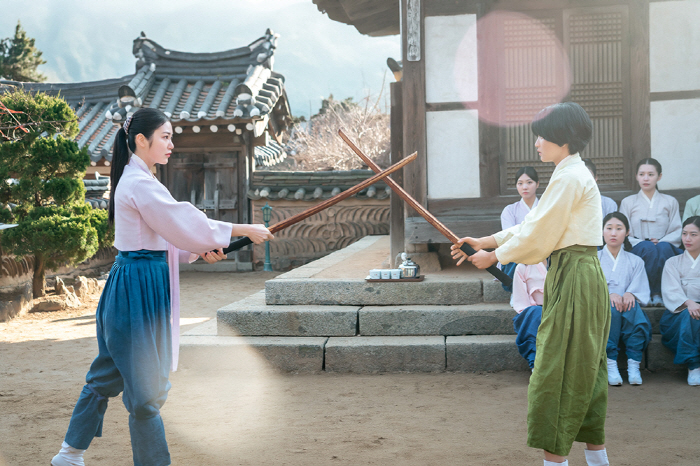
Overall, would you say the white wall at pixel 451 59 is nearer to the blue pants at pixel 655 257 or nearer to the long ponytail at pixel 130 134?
the blue pants at pixel 655 257

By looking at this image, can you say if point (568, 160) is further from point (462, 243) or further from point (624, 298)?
point (624, 298)

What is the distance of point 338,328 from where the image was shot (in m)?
5.07

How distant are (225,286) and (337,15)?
5.02 meters

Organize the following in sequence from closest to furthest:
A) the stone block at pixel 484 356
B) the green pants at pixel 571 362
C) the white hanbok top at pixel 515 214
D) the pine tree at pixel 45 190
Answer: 1. the green pants at pixel 571 362
2. the stone block at pixel 484 356
3. the white hanbok top at pixel 515 214
4. the pine tree at pixel 45 190

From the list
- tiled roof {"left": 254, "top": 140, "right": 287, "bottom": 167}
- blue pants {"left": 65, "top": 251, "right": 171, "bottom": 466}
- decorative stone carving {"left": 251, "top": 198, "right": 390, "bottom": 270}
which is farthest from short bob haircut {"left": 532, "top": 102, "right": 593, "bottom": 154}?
tiled roof {"left": 254, "top": 140, "right": 287, "bottom": 167}

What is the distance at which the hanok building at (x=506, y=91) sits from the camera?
231 inches

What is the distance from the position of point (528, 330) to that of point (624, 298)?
32.6 inches

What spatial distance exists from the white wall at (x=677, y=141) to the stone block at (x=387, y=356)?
3.04 m

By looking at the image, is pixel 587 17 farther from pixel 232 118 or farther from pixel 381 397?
pixel 232 118

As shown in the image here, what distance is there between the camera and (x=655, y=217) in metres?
5.09

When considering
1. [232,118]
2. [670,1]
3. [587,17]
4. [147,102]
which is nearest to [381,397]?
[587,17]

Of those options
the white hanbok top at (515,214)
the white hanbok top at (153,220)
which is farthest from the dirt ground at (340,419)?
the white hanbok top at (515,214)

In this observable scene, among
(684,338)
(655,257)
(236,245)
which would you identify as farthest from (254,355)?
(655,257)

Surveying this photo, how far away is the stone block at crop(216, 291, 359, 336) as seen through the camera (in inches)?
200
